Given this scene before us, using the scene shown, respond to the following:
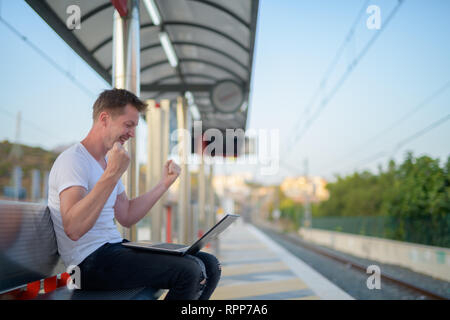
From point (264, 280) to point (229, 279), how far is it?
20.4 inches

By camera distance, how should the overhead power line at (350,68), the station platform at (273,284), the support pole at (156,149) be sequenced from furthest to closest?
the overhead power line at (350,68) < the support pole at (156,149) < the station platform at (273,284)

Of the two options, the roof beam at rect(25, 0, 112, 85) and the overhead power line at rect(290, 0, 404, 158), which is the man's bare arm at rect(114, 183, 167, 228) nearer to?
the roof beam at rect(25, 0, 112, 85)

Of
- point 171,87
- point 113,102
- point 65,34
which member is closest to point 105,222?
point 113,102

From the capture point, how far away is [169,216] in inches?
287

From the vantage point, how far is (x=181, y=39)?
240 inches

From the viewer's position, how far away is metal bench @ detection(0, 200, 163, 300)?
Answer: 175 cm

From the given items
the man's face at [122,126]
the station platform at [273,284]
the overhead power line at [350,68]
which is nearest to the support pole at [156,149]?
the station platform at [273,284]

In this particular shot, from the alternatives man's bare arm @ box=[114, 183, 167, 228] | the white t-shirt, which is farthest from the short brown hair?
man's bare arm @ box=[114, 183, 167, 228]

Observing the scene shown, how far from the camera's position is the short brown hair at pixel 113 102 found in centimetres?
216

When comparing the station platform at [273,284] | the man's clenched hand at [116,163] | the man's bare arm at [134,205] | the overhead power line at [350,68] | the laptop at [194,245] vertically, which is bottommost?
the station platform at [273,284]

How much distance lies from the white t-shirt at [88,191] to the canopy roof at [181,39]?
7.81ft

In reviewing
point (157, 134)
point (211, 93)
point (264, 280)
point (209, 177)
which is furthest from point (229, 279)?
point (209, 177)

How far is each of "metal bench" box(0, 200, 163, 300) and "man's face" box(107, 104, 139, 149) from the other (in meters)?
0.50

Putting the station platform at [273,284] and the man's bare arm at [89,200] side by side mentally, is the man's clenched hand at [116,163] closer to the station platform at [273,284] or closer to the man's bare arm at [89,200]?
the man's bare arm at [89,200]
